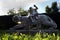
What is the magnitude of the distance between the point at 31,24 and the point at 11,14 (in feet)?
5.65

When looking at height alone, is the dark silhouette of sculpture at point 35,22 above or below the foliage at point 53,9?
below

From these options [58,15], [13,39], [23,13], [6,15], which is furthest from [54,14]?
[13,39]

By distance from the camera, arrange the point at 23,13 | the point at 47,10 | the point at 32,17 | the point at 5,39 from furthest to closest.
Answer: the point at 47,10
the point at 23,13
the point at 32,17
the point at 5,39

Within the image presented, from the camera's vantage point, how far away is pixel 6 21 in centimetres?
1321

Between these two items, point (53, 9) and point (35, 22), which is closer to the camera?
point (35, 22)

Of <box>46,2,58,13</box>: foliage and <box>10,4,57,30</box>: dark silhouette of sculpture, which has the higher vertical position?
<box>46,2,58,13</box>: foliage

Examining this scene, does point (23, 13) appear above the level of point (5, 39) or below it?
below

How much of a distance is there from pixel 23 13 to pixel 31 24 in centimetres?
113

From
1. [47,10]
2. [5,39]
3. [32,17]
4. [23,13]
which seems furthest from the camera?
[47,10]

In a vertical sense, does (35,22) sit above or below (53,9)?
below

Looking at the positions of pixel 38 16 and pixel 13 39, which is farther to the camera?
pixel 38 16

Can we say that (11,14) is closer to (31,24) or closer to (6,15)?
(6,15)

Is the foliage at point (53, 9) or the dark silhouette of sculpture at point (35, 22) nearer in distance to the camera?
the dark silhouette of sculpture at point (35, 22)

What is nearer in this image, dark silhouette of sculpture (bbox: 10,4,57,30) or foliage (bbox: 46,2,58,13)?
dark silhouette of sculpture (bbox: 10,4,57,30)
